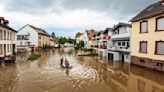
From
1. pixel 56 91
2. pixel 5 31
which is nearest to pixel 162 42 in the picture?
pixel 56 91

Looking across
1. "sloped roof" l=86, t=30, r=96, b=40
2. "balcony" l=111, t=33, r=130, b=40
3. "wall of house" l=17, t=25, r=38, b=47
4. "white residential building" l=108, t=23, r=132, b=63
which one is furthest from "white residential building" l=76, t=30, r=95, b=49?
"balcony" l=111, t=33, r=130, b=40

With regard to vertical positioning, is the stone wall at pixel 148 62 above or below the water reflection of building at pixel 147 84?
above

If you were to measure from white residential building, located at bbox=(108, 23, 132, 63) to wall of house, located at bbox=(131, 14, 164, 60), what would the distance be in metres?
3.25

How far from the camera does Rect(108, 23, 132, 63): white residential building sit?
34556 millimetres

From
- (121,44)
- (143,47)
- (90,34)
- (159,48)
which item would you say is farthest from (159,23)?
(90,34)

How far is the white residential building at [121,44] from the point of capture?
34556 millimetres

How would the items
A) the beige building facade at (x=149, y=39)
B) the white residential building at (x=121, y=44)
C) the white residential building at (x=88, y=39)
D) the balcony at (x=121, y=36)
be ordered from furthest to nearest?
the white residential building at (x=88, y=39) → the white residential building at (x=121, y=44) → the balcony at (x=121, y=36) → the beige building facade at (x=149, y=39)

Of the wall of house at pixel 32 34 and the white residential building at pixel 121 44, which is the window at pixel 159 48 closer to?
the white residential building at pixel 121 44

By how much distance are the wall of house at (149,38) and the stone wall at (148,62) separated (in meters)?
0.45

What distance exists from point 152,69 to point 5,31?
26970 mm

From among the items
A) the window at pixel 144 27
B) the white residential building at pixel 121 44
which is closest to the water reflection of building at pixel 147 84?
the window at pixel 144 27

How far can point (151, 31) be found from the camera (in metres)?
25.3

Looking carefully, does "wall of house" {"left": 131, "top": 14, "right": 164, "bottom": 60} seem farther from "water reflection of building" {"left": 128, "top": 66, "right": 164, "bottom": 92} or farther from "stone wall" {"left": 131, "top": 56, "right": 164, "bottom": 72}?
"water reflection of building" {"left": 128, "top": 66, "right": 164, "bottom": 92}

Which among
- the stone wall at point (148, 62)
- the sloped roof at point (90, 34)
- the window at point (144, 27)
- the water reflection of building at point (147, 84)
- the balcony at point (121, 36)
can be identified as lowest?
the water reflection of building at point (147, 84)
